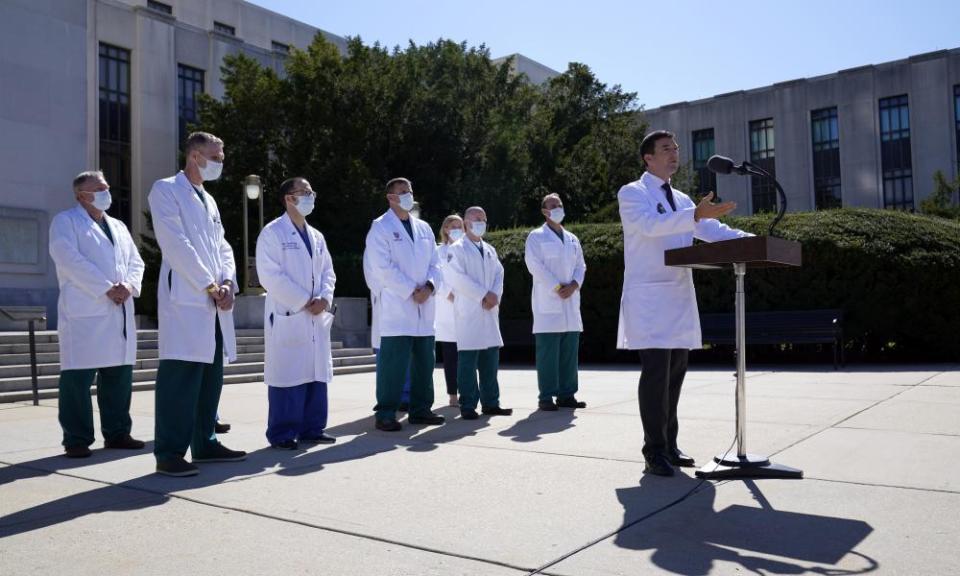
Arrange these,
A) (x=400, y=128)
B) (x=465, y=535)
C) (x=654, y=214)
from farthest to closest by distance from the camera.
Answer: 1. (x=400, y=128)
2. (x=654, y=214)
3. (x=465, y=535)

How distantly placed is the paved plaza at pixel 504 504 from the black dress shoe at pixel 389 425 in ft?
0.44

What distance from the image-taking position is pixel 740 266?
15.6 ft

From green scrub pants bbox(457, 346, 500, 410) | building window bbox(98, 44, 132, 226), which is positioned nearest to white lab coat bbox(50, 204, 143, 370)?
green scrub pants bbox(457, 346, 500, 410)

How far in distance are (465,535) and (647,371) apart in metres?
1.91

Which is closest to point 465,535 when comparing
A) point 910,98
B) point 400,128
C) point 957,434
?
point 957,434

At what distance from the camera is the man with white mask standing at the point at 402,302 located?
23.6ft

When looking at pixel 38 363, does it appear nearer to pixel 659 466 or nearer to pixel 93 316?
pixel 93 316

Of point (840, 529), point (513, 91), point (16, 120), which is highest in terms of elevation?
point (513, 91)

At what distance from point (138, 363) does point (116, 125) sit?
22.3m

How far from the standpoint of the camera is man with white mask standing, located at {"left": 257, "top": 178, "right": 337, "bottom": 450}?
643 cm

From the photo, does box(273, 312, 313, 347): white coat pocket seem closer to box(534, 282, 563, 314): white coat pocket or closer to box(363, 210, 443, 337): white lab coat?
box(363, 210, 443, 337): white lab coat

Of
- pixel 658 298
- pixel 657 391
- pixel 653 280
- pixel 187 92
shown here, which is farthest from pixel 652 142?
pixel 187 92

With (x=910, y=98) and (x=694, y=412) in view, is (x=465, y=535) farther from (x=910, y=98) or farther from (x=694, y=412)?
(x=910, y=98)

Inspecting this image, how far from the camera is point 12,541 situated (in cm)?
367
